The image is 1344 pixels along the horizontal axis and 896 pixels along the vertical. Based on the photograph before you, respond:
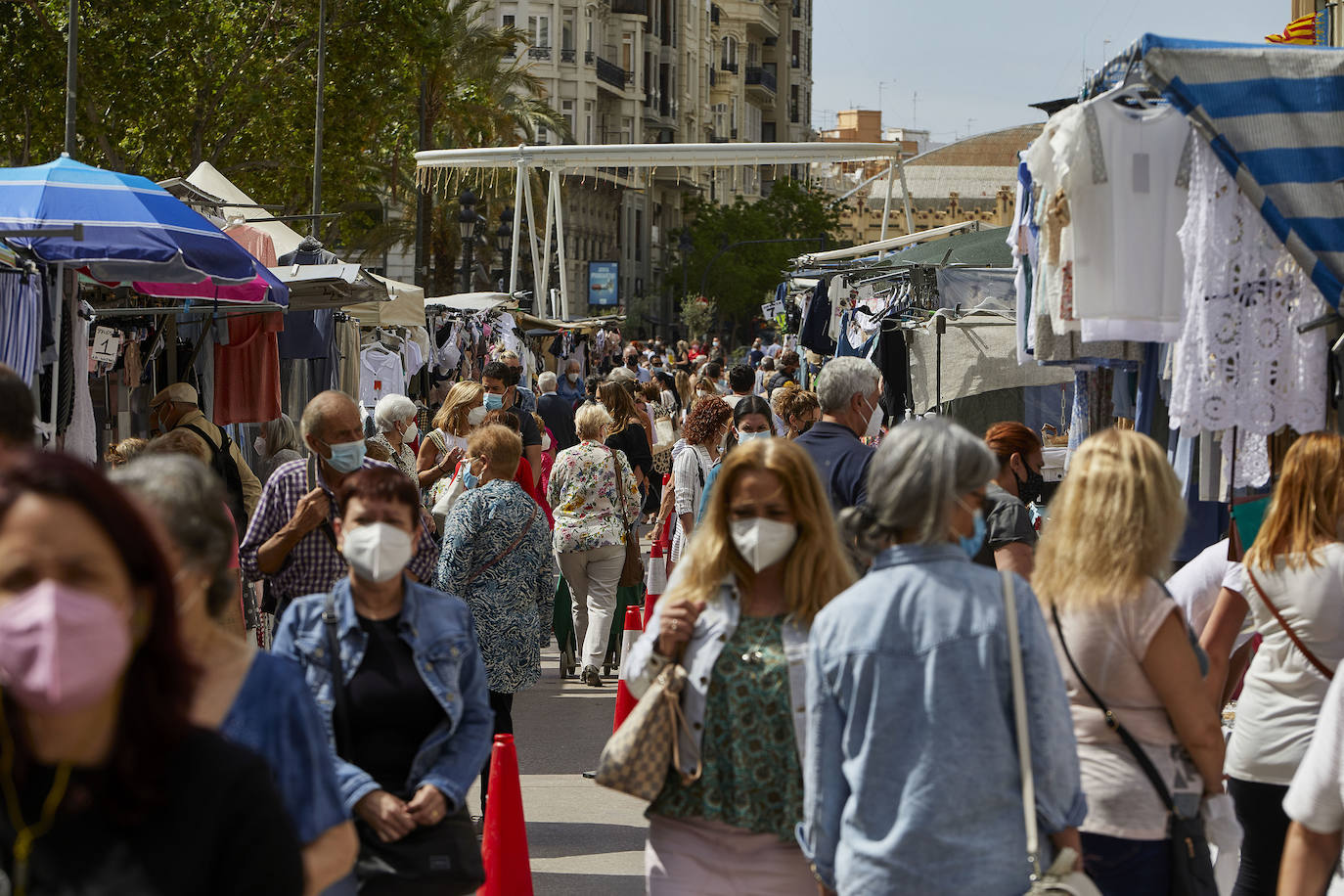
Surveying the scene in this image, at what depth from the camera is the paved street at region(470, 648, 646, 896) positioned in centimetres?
691

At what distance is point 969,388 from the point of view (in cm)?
1233

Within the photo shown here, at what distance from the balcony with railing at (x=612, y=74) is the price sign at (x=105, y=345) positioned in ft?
226

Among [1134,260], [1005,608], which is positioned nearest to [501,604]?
[1134,260]

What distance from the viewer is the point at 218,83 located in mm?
27672

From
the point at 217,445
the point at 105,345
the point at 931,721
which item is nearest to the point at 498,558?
the point at 217,445

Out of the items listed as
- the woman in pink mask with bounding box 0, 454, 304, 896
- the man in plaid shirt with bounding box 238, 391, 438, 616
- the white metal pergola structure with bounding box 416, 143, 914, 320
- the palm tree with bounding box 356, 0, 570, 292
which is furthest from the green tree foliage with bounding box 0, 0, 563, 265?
the woman in pink mask with bounding box 0, 454, 304, 896

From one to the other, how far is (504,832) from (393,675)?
6.42 feet

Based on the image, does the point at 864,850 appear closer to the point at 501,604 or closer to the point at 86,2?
the point at 501,604

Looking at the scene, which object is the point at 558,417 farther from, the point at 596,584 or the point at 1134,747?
the point at 1134,747

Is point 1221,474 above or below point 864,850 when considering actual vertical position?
above

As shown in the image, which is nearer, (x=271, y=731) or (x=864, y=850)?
(x=271, y=731)

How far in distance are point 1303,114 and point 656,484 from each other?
9.42m

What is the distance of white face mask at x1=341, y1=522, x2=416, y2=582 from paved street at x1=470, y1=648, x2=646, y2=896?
2777mm

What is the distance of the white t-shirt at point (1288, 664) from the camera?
451cm
